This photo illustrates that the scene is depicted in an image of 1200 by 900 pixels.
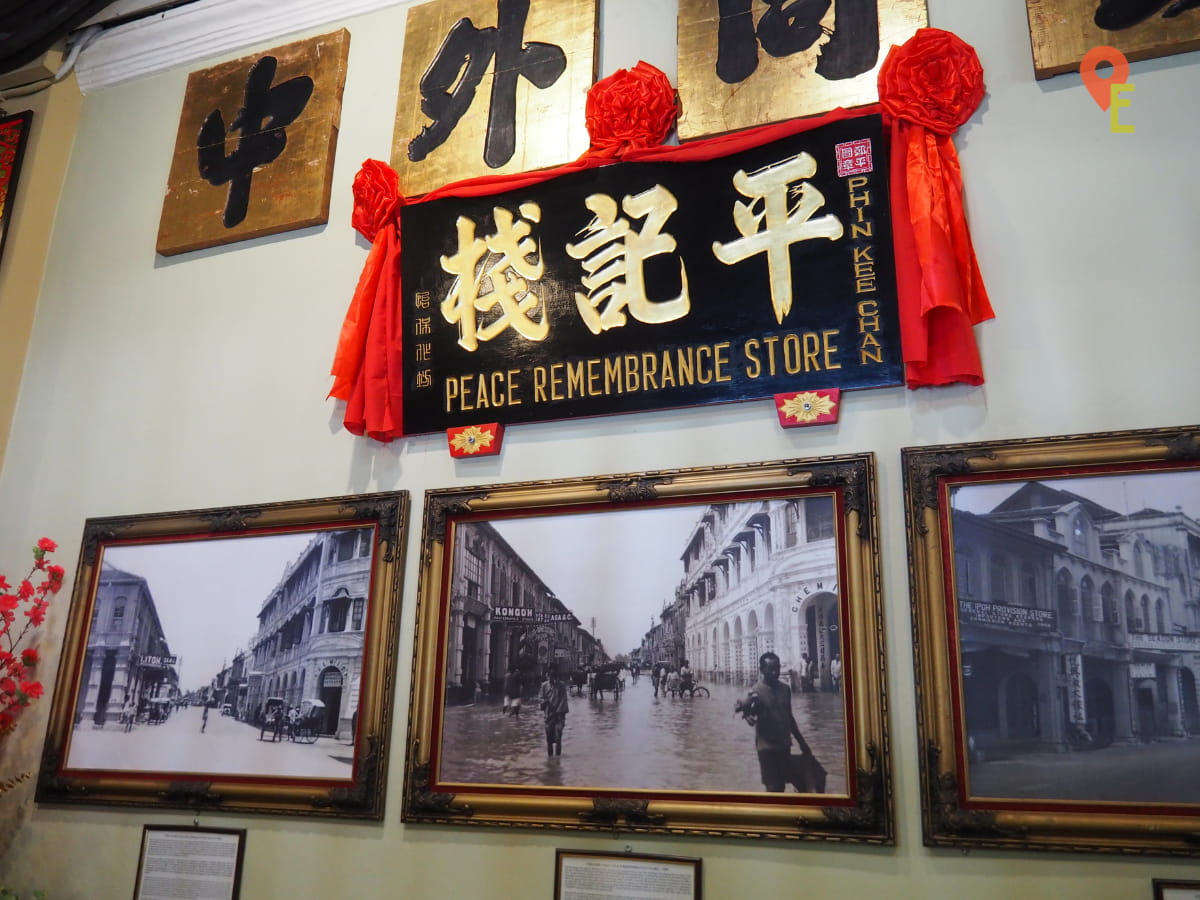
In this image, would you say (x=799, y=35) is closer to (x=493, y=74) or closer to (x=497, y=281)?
(x=493, y=74)

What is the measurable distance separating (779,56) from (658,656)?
1997 millimetres

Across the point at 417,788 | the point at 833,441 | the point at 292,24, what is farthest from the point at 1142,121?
the point at 292,24

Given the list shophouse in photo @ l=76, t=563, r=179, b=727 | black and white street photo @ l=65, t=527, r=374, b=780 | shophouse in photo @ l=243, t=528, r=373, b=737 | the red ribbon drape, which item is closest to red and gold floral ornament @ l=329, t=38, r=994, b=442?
the red ribbon drape

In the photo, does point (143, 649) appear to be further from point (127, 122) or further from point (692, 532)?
point (127, 122)

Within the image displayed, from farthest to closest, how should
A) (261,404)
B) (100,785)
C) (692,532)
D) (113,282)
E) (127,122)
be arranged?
(127,122), (113,282), (261,404), (100,785), (692,532)

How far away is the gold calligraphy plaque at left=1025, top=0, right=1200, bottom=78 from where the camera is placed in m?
2.93

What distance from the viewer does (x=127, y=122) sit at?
455cm

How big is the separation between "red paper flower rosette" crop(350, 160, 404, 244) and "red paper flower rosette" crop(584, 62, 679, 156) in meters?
0.79

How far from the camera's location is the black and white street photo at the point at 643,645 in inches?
111

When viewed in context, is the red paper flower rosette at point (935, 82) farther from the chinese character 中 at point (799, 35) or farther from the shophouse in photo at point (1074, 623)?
the shophouse in photo at point (1074, 623)

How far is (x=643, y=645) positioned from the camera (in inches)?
119

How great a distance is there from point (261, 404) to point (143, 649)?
3.23 ft

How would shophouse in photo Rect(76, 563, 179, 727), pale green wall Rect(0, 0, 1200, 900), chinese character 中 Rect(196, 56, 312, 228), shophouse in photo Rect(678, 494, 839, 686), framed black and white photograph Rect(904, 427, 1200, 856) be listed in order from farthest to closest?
chinese character 中 Rect(196, 56, 312, 228) → shophouse in photo Rect(76, 563, 179, 727) → shophouse in photo Rect(678, 494, 839, 686) → pale green wall Rect(0, 0, 1200, 900) → framed black and white photograph Rect(904, 427, 1200, 856)

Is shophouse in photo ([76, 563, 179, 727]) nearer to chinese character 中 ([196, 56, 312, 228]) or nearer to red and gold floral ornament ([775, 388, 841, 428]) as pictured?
chinese character 中 ([196, 56, 312, 228])
